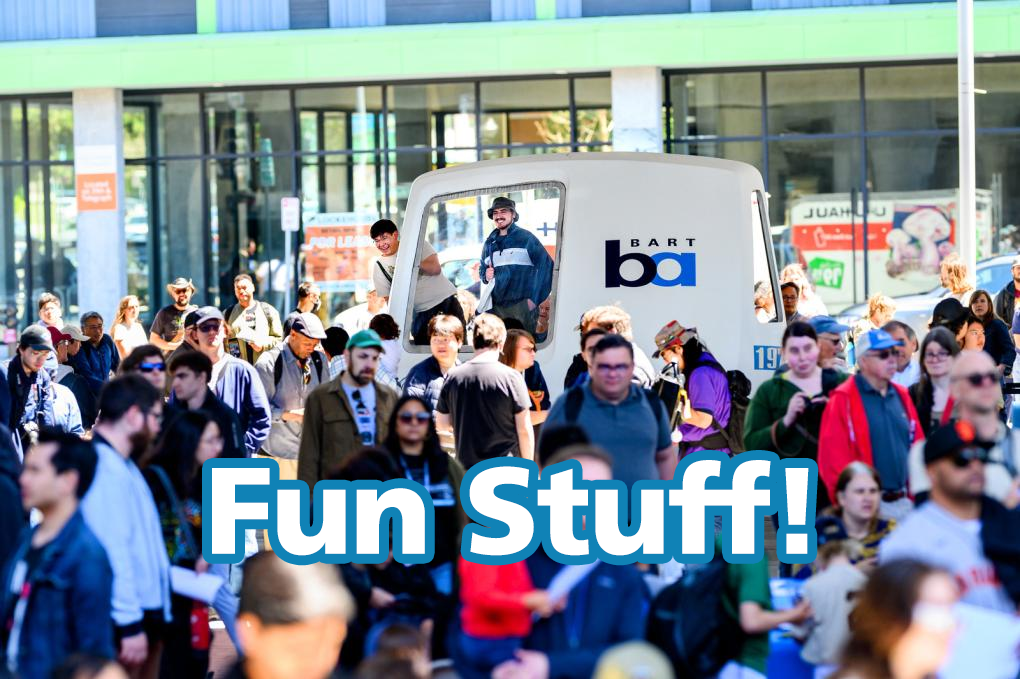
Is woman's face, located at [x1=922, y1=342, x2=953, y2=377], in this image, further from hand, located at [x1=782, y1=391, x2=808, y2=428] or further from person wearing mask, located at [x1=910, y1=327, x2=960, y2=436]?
hand, located at [x1=782, y1=391, x2=808, y2=428]

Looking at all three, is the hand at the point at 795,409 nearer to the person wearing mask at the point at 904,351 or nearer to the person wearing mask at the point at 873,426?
the person wearing mask at the point at 873,426

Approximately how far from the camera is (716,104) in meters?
22.6

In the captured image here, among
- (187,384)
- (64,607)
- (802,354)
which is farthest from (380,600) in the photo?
(802,354)

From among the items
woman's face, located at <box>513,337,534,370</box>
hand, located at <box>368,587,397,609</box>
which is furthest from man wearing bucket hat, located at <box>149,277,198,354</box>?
hand, located at <box>368,587,397,609</box>

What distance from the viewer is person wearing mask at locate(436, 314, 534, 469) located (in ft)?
30.8

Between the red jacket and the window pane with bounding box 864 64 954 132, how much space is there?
14.6 metres

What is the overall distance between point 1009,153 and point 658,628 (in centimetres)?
1712

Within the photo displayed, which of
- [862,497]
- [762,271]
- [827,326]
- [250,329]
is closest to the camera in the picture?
[862,497]

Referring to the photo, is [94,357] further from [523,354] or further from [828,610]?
[828,610]

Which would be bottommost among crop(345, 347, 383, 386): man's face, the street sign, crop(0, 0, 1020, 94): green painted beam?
crop(345, 347, 383, 386): man's face

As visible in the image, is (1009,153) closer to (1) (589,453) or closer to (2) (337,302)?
(2) (337,302)

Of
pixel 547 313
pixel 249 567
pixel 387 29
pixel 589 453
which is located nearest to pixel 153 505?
pixel 249 567

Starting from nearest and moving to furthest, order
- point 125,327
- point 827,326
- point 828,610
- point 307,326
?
1. point 828,610
2. point 827,326
3. point 307,326
4. point 125,327

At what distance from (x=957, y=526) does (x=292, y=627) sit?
8.12ft
